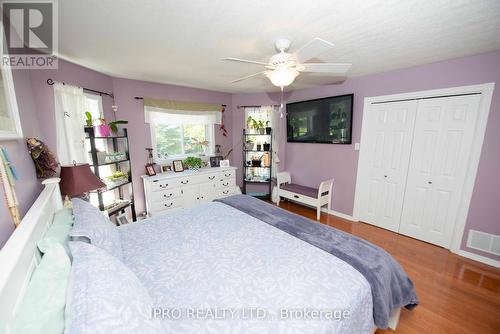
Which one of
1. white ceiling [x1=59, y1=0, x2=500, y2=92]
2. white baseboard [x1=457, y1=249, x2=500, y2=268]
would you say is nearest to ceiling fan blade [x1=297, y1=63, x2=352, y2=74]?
white ceiling [x1=59, y1=0, x2=500, y2=92]

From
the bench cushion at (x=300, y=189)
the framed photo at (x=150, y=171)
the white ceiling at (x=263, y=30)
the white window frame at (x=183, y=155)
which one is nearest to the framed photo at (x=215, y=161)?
the white window frame at (x=183, y=155)

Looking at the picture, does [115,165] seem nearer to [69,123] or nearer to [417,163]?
[69,123]

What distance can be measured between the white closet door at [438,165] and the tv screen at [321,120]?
3.03 ft

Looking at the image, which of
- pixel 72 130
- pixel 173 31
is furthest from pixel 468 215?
pixel 72 130

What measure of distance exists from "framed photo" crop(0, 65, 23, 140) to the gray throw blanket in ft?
6.13

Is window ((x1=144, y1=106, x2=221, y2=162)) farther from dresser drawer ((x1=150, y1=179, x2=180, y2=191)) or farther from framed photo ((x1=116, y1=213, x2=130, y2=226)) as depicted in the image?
framed photo ((x1=116, y1=213, x2=130, y2=226))

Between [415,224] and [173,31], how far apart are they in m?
3.73

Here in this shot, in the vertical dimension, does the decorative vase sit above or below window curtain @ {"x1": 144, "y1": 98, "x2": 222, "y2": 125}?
below

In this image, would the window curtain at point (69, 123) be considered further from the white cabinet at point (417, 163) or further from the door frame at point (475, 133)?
the door frame at point (475, 133)

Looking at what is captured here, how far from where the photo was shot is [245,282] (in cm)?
117

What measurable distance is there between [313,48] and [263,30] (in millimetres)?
471

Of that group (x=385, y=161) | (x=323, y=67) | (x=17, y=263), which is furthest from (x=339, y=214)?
(x=17, y=263)

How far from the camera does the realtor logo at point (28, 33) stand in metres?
1.29

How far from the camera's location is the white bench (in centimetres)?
344
